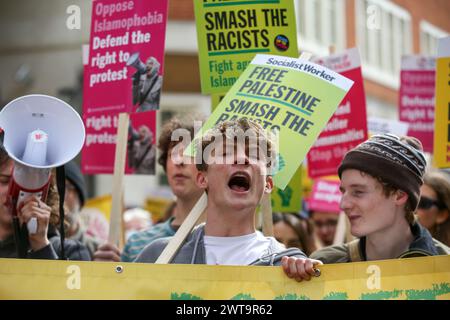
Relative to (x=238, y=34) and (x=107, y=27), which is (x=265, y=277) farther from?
(x=107, y=27)

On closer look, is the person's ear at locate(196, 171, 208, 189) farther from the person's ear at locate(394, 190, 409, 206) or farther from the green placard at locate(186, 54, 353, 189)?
the person's ear at locate(394, 190, 409, 206)

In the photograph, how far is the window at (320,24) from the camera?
1058 inches

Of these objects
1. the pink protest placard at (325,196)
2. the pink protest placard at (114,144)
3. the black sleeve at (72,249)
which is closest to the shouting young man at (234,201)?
the black sleeve at (72,249)

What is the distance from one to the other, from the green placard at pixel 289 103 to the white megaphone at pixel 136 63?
1.05m

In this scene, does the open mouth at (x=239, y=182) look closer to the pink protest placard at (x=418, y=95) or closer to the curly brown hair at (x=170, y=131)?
the curly brown hair at (x=170, y=131)

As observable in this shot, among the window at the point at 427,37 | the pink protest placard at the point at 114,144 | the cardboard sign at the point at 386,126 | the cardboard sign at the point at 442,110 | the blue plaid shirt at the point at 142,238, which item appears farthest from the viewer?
the window at the point at 427,37

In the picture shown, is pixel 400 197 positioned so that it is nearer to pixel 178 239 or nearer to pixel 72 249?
pixel 178 239

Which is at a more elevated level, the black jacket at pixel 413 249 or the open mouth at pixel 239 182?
the open mouth at pixel 239 182

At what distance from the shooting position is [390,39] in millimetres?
32031

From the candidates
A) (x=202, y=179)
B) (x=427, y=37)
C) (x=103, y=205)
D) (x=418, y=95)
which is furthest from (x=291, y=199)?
(x=427, y=37)

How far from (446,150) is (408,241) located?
1236mm

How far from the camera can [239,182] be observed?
4707mm

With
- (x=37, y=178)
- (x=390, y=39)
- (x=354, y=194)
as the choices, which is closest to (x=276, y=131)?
(x=354, y=194)

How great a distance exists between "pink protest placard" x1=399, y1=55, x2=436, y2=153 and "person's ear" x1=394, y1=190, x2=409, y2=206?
3.77m
